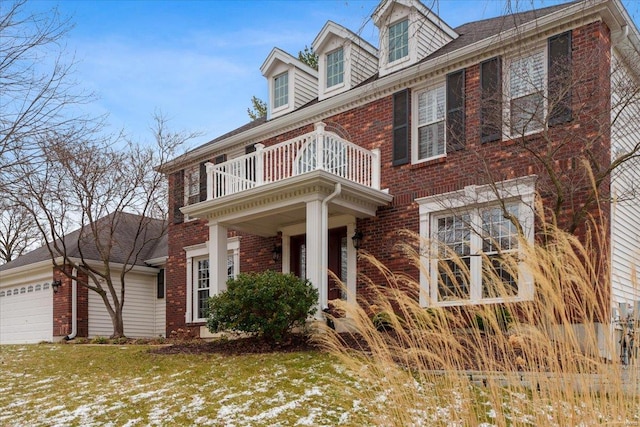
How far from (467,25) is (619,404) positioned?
1239cm

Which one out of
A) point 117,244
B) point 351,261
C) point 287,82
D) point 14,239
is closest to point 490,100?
point 351,261

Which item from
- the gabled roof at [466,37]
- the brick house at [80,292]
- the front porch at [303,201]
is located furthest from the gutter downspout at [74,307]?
the front porch at [303,201]

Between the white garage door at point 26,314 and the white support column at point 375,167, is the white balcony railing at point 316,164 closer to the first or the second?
the white support column at point 375,167

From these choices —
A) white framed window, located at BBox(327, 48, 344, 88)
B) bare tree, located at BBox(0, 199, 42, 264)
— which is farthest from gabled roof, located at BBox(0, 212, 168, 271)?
white framed window, located at BBox(327, 48, 344, 88)

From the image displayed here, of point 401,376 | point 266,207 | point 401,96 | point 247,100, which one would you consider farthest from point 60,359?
point 247,100

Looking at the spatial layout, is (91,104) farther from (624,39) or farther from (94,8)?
(624,39)

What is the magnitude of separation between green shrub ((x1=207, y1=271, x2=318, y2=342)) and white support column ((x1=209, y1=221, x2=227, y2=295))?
1970 millimetres

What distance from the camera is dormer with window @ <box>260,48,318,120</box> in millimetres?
14727

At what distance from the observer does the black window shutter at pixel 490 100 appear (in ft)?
31.2

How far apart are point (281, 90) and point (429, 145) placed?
16.6ft

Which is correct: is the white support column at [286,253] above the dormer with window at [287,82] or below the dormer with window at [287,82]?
below

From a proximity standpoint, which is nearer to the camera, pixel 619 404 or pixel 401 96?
pixel 619 404

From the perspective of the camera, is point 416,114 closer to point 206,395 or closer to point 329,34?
point 329,34

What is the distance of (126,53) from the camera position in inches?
276
